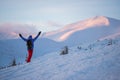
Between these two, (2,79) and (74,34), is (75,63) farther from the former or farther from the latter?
(74,34)

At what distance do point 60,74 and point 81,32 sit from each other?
5913 cm

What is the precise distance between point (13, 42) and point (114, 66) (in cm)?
4632

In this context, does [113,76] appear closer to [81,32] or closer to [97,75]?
[97,75]

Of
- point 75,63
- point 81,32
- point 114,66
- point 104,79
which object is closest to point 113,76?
point 104,79

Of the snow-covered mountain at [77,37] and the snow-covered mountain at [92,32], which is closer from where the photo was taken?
the snow-covered mountain at [77,37]

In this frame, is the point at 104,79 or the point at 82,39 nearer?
the point at 104,79

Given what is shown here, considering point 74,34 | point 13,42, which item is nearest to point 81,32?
point 74,34

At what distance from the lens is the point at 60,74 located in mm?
6145

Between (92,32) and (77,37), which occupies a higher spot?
(92,32)

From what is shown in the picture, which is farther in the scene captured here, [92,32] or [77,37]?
[92,32]

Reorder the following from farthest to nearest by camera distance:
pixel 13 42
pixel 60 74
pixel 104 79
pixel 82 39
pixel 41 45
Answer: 1. pixel 82 39
2. pixel 41 45
3. pixel 13 42
4. pixel 60 74
5. pixel 104 79

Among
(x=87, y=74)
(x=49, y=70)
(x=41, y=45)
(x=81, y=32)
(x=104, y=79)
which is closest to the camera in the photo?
(x=104, y=79)

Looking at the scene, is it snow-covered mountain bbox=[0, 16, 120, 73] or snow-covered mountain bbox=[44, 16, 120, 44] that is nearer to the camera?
snow-covered mountain bbox=[0, 16, 120, 73]

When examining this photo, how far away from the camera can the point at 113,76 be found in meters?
5.13
